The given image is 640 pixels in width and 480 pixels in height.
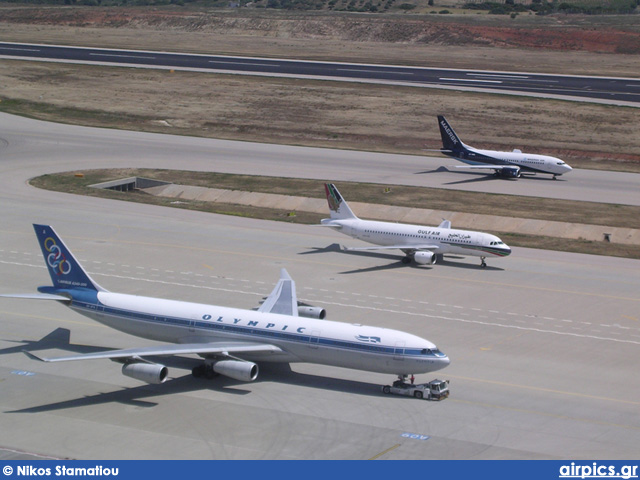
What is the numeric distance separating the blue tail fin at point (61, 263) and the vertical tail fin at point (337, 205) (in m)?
32.1

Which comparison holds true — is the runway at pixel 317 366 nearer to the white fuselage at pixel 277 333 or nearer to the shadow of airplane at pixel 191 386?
the shadow of airplane at pixel 191 386

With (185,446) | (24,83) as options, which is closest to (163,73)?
(24,83)

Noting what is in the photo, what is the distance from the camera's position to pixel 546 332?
62031 mm

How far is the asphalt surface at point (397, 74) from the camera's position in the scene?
16100 centimetres

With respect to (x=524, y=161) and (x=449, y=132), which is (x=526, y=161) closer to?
(x=524, y=161)

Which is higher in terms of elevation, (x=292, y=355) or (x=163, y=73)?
(x=163, y=73)

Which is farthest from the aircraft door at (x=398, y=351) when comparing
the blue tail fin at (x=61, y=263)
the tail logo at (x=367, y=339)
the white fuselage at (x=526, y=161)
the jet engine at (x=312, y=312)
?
the white fuselage at (x=526, y=161)

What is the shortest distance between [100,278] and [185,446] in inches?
1326

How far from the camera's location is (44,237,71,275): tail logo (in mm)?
55812

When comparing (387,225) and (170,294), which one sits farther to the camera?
(387,225)

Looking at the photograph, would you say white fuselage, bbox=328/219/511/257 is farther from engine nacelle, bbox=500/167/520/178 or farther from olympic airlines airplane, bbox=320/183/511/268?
engine nacelle, bbox=500/167/520/178

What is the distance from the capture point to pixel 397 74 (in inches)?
7018
